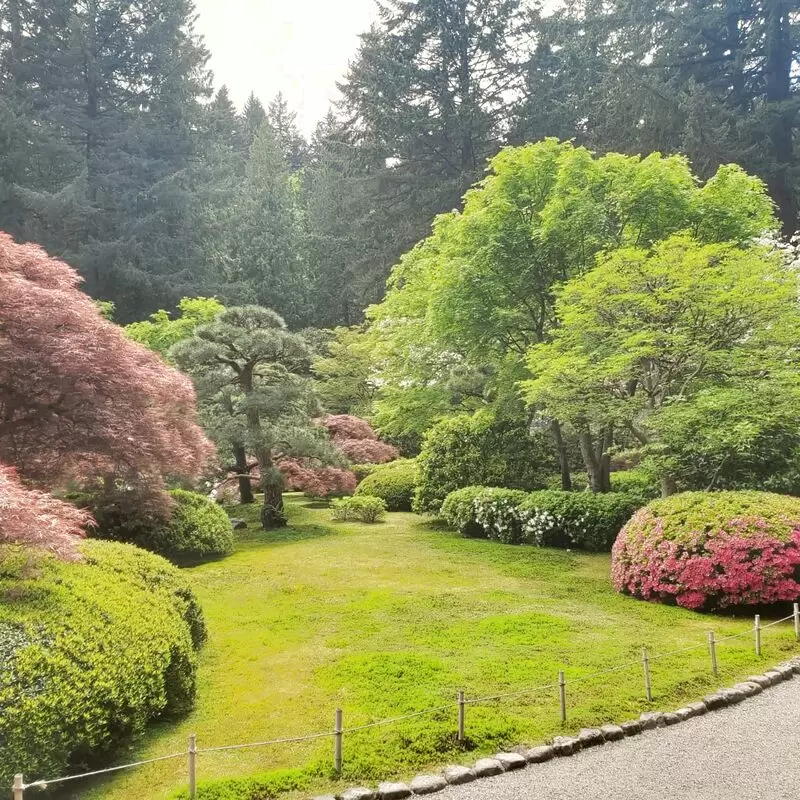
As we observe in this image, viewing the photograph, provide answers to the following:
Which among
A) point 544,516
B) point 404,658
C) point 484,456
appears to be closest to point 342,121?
point 484,456

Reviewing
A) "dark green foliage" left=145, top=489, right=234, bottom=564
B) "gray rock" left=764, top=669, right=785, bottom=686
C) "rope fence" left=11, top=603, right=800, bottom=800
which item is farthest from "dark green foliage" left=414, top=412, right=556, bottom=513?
"gray rock" left=764, top=669, right=785, bottom=686

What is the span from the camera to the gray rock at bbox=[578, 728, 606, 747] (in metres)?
4.71

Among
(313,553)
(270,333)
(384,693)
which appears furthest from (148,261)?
(384,693)

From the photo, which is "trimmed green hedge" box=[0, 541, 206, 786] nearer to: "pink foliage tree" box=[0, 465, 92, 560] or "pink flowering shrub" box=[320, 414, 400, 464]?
"pink foliage tree" box=[0, 465, 92, 560]

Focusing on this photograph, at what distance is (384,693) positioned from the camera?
217 inches

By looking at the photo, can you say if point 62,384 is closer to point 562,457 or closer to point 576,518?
point 576,518

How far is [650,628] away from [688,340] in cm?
479

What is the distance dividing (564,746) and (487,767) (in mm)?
666

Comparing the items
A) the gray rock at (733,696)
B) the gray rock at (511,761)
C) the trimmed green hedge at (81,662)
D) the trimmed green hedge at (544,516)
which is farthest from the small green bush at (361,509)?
the gray rock at (511,761)

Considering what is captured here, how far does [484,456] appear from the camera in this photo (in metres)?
15.4

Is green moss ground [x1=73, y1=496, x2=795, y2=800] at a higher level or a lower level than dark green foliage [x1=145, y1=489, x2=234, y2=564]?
lower

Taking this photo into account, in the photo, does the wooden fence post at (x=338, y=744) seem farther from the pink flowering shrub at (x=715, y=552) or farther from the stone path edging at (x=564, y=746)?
the pink flowering shrub at (x=715, y=552)

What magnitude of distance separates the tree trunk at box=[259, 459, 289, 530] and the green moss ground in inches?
134

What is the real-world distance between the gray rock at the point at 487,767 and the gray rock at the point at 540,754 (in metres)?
0.26
